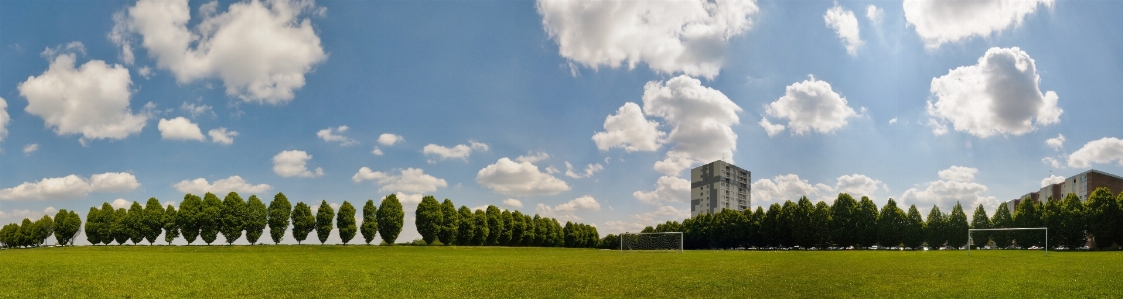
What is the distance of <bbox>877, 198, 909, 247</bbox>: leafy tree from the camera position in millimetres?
95875

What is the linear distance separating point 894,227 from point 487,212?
67.9 meters

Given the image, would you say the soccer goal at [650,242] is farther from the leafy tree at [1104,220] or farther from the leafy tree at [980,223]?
the leafy tree at [1104,220]

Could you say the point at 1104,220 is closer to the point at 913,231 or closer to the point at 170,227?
the point at 913,231

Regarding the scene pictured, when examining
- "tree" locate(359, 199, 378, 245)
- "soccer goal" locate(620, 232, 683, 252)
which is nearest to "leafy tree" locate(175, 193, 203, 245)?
"tree" locate(359, 199, 378, 245)

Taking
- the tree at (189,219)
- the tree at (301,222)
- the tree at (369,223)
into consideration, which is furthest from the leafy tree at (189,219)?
the tree at (369,223)

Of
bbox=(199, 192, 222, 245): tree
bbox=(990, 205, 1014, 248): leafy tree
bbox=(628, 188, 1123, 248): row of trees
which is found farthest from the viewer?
bbox=(199, 192, 222, 245): tree

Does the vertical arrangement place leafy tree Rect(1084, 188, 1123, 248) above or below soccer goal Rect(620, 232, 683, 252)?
above

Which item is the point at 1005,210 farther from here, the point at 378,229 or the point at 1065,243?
the point at 378,229

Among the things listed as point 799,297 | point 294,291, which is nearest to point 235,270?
point 294,291

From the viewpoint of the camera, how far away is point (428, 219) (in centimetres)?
10162

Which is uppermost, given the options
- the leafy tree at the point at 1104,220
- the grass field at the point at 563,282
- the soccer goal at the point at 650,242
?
the leafy tree at the point at 1104,220

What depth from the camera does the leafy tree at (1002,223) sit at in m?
89.3

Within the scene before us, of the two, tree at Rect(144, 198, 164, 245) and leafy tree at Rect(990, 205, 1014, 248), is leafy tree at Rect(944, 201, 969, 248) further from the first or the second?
tree at Rect(144, 198, 164, 245)

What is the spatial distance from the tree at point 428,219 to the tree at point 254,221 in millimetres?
22797
